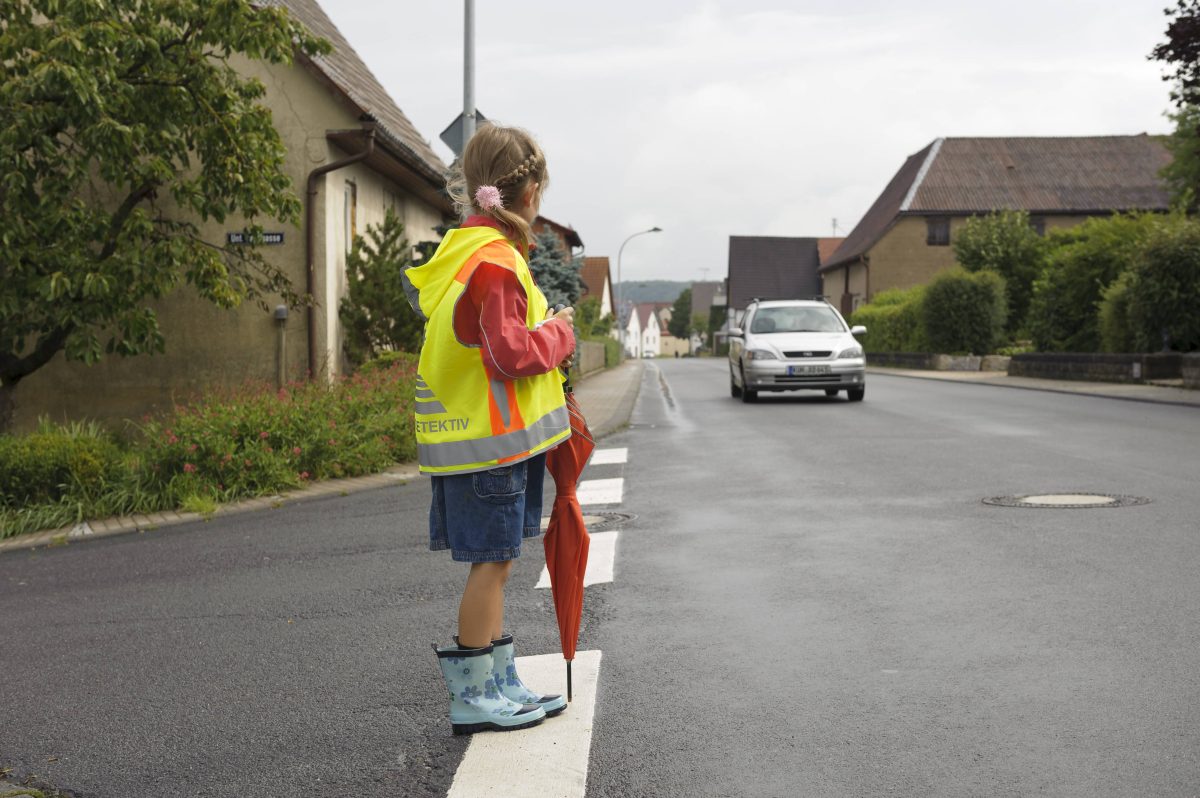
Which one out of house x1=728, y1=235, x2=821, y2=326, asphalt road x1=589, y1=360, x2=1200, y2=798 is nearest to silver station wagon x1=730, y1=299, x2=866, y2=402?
asphalt road x1=589, y1=360, x2=1200, y2=798

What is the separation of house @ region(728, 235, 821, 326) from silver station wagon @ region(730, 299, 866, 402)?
68.1 meters

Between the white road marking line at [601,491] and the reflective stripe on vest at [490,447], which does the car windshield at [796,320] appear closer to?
the white road marking line at [601,491]

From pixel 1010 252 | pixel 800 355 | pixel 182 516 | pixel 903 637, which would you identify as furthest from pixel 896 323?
pixel 903 637

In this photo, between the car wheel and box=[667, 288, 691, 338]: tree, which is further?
box=[667, 288, 691, 338]: tree

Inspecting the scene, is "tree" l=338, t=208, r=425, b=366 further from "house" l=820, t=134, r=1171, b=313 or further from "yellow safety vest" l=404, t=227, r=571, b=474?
"house" l=820, t=134, r=1171, b=313

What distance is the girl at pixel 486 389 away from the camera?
12.1 ft

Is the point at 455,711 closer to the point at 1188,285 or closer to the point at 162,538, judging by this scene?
the point at 162,538

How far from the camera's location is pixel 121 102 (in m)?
12.0

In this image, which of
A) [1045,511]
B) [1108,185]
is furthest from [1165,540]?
[1108,185]

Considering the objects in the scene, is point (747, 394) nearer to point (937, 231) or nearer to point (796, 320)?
point (796, 320)

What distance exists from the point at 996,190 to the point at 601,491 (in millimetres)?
56277

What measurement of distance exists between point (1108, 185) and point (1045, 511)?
59.3m

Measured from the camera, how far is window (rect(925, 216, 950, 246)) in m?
61.9

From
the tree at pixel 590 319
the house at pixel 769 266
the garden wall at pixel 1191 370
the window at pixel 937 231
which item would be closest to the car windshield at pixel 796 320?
the garden wall at pixel 1191 370
